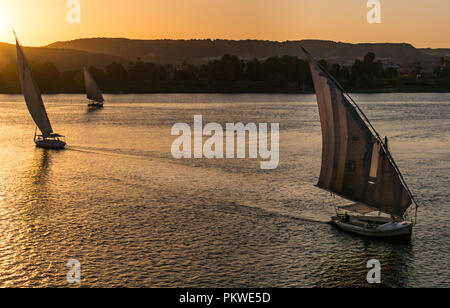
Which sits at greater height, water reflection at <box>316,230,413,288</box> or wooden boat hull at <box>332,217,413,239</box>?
wooden boat hull at <box>332,217,413,239</box>

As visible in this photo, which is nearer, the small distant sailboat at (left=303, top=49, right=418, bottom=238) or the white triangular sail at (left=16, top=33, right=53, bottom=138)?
the small distant sailboat at (left=303, top=49, right=418, bottom=238)

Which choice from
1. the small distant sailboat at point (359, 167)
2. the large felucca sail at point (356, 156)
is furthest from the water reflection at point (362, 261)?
the large felucca sail at point (356, 156)

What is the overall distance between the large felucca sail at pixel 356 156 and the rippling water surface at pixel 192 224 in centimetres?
365

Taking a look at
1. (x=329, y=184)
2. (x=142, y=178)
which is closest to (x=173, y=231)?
(x=329, y=184)

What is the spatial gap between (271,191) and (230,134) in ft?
179

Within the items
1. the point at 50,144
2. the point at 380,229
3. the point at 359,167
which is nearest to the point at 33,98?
the point at 50,144

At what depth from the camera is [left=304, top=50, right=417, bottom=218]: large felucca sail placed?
42.7 meters

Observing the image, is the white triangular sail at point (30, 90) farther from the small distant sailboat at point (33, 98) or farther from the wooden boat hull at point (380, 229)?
the wooden boat hull at point (380, 229)

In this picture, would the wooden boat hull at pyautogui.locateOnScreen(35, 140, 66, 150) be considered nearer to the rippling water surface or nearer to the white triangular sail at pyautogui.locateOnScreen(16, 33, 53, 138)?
the rippling water surface

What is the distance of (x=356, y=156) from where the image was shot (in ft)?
145

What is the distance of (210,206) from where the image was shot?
5259cm

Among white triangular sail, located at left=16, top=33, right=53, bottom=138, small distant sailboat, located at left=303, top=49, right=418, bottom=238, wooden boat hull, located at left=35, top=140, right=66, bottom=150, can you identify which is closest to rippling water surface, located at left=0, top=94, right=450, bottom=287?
small distant sailboat, located at left=303, top=49, right=418, bottom=238

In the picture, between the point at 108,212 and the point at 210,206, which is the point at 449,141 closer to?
the point at 210,206

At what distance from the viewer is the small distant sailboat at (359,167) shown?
140 ft
